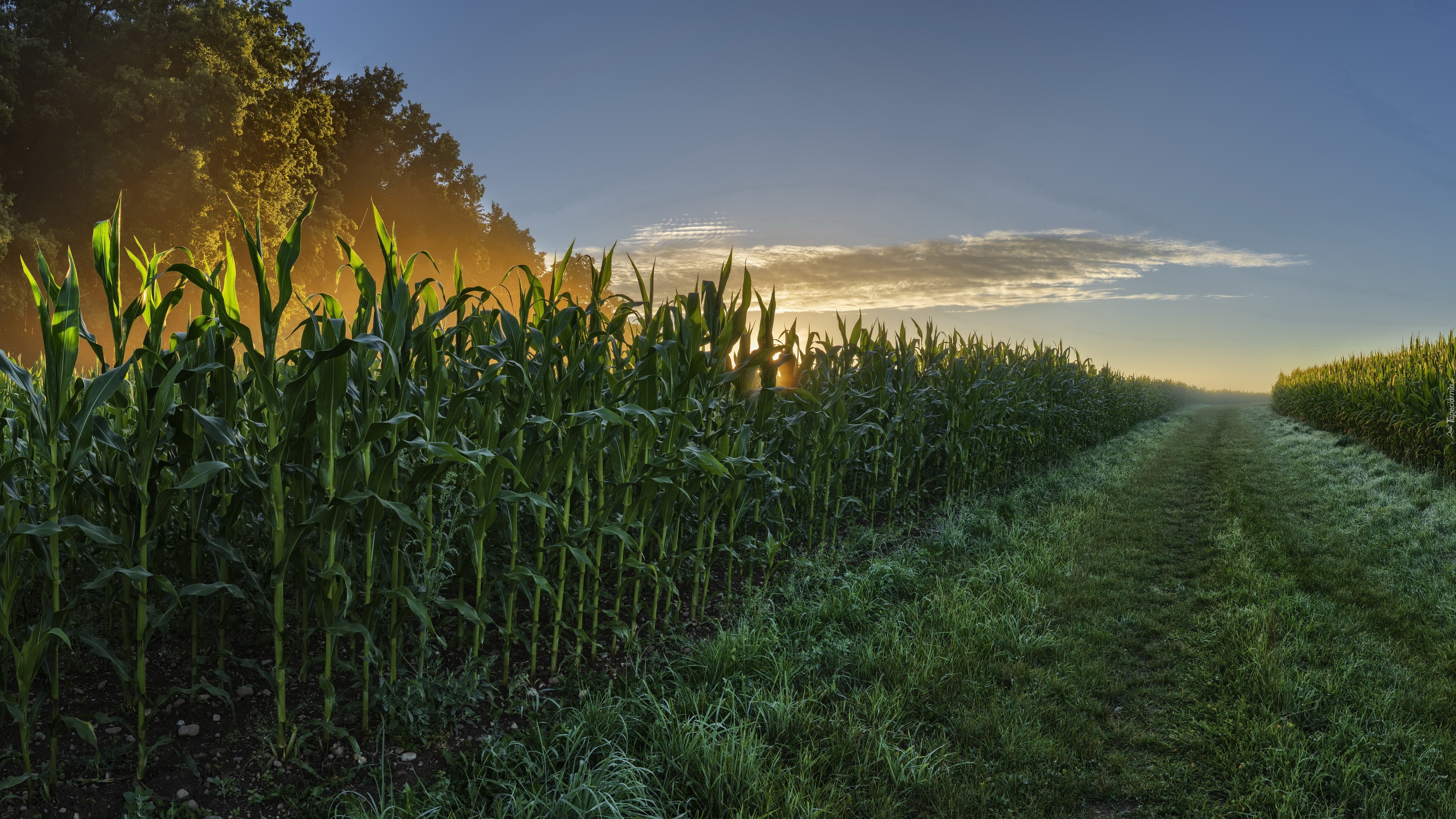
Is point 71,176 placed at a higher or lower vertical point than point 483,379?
higher

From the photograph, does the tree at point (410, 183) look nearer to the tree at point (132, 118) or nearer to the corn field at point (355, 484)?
the tree at point (132, 118)

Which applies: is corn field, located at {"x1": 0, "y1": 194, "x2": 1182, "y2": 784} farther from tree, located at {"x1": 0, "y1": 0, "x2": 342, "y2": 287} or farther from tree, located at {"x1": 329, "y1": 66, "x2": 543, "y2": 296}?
tree, located at {"x1": 329, "y1": 66, "x2": 543, "y2": 296}

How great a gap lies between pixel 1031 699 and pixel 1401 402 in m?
14.1

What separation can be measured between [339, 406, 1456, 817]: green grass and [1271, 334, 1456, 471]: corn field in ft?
21.2

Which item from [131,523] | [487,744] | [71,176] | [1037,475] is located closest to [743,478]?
[487,744]

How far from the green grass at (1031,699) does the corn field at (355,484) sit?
70 cm

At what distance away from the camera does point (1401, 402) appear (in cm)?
1291

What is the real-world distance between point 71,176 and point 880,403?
27656 mm

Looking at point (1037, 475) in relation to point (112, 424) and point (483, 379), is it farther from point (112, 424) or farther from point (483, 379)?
point (112, 424)

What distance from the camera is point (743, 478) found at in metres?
4.66

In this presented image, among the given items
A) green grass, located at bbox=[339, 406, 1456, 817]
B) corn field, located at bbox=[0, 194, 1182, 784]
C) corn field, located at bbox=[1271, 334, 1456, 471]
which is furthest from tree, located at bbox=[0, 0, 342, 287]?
corn field, located at bbox=[1271, 334, 1456, 471]

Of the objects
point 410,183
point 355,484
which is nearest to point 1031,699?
point 355,484

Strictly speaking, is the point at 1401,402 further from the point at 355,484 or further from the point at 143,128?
the point at 143,128

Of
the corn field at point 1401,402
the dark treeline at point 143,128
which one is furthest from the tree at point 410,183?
the corn field at point 1401,402
